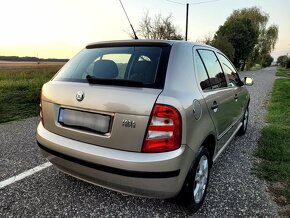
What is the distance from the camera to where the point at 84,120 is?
2434 millimetres

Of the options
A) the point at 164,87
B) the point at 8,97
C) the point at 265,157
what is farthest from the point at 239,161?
the point at 8,97

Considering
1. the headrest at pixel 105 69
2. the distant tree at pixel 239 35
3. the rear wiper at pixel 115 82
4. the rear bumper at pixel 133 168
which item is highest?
the distant tree at pixel 239 35

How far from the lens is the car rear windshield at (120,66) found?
2.41m

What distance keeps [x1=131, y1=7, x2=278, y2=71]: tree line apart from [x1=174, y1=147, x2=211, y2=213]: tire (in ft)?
83.3

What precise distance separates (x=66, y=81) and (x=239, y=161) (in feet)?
9.39

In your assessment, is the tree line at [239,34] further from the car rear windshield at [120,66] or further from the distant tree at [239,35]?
the car rear windshield at [120,66]

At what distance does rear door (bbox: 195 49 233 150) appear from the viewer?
287 cm

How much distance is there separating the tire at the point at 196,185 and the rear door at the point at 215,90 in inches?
18.0

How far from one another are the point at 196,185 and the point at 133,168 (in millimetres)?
881

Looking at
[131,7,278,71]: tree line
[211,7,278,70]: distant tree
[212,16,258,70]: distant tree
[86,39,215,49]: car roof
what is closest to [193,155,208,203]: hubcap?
[86,39,215,49]: car roof

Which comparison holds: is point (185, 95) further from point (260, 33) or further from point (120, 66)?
point (260, 33)

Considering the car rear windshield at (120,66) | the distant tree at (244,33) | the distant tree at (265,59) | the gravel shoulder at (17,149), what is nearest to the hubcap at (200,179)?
the car rear windshield at (120,66)

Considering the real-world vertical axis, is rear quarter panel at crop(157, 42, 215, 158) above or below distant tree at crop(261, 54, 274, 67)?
above

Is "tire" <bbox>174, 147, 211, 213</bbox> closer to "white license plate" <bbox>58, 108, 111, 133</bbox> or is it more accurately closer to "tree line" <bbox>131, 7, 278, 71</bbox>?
"white license plate" <bbox>58, 108, 111, 133</bbox>
